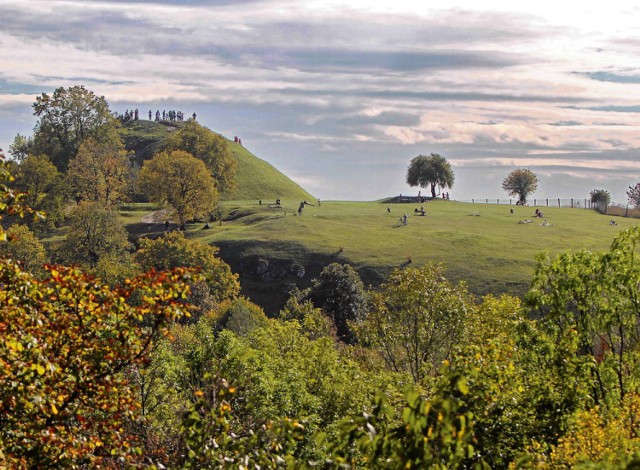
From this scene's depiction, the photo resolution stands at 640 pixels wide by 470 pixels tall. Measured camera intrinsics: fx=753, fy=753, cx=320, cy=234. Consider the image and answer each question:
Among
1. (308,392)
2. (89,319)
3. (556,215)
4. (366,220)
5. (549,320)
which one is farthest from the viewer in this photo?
(556,215)

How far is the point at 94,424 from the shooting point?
854 inches

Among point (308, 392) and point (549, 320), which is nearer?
point (549, 320)

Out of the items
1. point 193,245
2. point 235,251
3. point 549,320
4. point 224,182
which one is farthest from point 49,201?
point 549,320

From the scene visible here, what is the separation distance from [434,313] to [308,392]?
1418cm

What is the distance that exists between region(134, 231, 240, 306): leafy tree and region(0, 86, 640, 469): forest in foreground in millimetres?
16666

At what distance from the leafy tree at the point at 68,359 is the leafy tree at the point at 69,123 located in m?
169

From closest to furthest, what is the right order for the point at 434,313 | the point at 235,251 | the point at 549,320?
the point at 549,320 < the point at 434,313 < the point at 235,251

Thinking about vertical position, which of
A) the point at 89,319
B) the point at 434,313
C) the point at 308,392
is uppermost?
the point at 89,319

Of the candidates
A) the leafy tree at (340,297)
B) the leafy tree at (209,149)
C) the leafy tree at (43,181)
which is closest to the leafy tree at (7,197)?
the leafy tree at (340,297)

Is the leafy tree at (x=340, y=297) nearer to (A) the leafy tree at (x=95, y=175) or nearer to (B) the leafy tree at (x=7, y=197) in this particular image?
(A) the leafy tree at (x=95, y=175)

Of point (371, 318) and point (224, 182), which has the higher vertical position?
point (224, 182)

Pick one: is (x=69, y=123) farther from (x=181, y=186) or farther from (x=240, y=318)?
(x=240, y=318)

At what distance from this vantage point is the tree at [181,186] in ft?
478

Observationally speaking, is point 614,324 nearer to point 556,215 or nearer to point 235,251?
point 235,251
